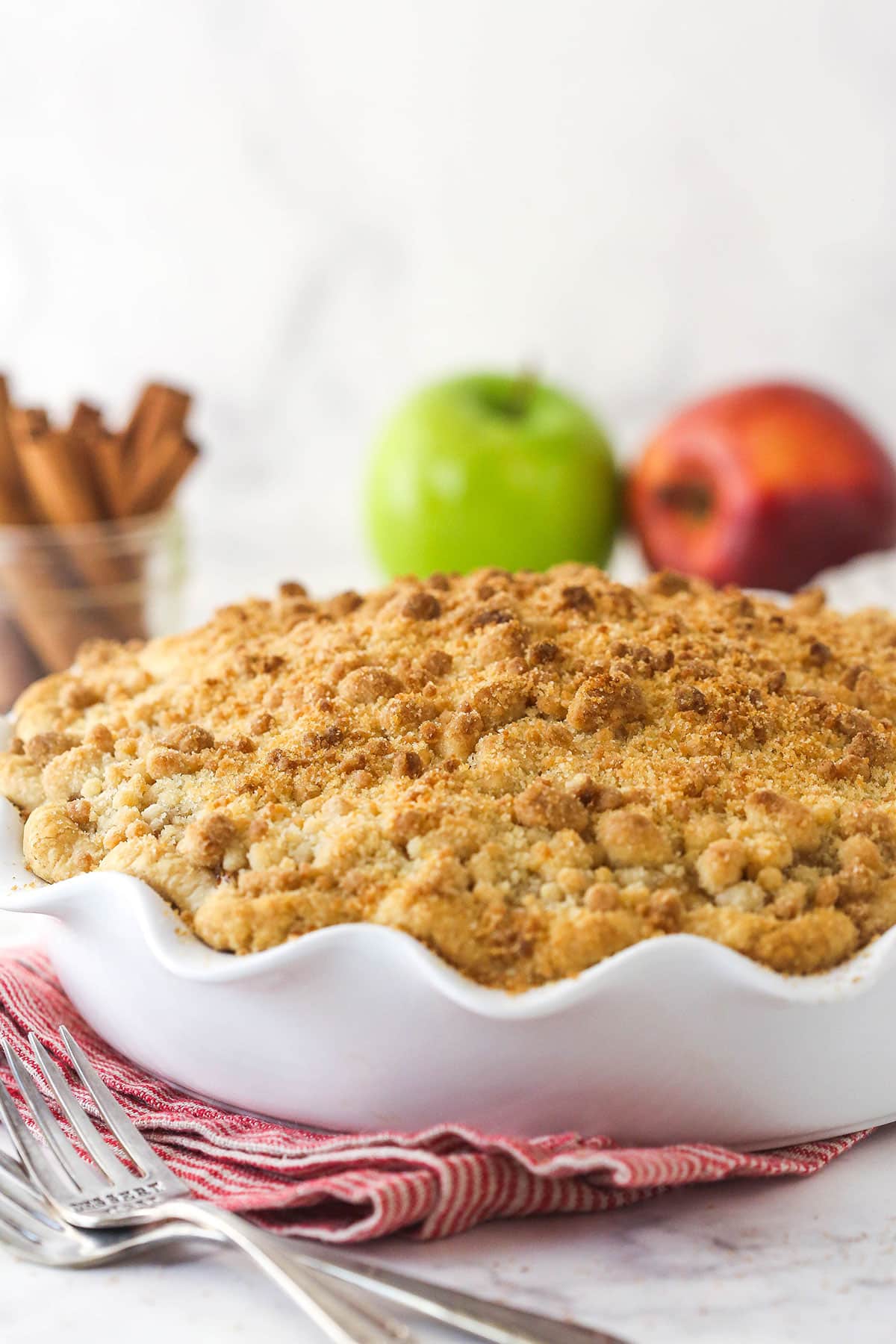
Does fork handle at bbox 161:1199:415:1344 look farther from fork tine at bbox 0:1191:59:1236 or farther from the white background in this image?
the white background

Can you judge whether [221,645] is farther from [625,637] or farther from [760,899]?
[760,899]

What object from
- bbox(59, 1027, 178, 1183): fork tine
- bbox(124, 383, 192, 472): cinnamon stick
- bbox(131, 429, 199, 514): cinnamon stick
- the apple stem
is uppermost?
bbox(124, 383, 192, 472): cinnamon stick

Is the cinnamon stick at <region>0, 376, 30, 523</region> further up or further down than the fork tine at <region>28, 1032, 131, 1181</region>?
further up

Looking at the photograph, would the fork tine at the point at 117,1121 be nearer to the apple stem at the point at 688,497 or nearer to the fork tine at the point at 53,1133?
the fork tine at the point at 53,1133

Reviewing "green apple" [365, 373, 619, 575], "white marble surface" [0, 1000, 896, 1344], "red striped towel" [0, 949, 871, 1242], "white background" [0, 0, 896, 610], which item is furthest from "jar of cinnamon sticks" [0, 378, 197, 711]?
"white marble surface" [0, 1000, 896, 1344]

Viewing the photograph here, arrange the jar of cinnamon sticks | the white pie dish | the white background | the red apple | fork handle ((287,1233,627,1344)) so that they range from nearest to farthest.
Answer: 1. fork handle ((287,1233,627,1344))
2. the white pie dish
3. the jar of cinnamon sticks
4. the red apple
5. the white background

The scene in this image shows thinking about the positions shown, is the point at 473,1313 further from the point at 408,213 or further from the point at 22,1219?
the point at 408,213

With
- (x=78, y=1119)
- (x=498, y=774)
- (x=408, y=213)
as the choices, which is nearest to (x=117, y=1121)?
(x=78, y=1119)

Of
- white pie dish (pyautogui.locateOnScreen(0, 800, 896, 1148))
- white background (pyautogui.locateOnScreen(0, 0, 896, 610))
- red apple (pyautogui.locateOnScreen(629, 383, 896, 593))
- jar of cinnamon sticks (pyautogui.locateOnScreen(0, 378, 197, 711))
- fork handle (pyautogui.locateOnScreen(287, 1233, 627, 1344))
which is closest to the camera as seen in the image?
fork handle (pyautogui.locateOnScreen(287, 1233, 627, 1344))
